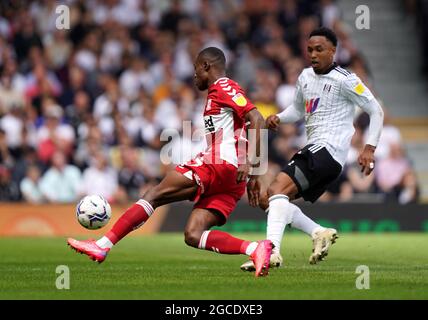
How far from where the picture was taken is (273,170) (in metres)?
19.8

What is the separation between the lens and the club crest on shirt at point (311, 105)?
35.5 ft

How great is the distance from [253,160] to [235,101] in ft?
2.00

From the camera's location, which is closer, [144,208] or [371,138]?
[144,208]

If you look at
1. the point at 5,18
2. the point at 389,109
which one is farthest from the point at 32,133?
the point at 389,109

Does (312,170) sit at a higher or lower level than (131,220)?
higher

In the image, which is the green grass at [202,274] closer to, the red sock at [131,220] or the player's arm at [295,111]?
the red sock at [131,220]

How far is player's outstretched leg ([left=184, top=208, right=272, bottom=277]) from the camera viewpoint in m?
9.46

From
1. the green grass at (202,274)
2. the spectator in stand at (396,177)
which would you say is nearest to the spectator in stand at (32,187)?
the green grass at (202,274)

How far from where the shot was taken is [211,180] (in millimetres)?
10094

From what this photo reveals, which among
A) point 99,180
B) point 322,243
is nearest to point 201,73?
point 322,243

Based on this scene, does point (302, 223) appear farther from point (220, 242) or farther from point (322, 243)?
point (220, 242)

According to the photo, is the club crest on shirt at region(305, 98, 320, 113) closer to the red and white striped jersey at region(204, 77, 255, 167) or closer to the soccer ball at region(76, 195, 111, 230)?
the red and white striped jersey at region(204, 77, 255, 167)

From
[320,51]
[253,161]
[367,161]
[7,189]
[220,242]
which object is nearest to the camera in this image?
[253,161]

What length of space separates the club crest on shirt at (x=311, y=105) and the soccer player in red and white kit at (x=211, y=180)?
886 mm
